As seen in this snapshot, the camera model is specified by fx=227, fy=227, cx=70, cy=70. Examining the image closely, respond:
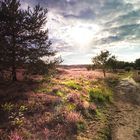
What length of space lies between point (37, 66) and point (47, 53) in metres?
2.45

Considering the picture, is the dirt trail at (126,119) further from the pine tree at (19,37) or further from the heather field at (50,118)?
the pine tree at (19,37)

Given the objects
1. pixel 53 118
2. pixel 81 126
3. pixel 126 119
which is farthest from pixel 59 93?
pixel 81 126

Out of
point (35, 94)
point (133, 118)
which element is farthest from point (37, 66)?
point (133, 118)

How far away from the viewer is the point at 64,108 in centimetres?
1360

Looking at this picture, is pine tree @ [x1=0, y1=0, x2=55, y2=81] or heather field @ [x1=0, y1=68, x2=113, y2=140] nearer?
heather field @ [x1=0, y1=68, x2=113, y2=140]

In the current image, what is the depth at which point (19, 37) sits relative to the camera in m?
23.8

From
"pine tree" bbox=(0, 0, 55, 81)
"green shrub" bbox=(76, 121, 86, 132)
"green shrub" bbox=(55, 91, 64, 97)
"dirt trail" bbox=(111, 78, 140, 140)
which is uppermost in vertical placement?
"pine tree" bbox=(0, 0, 55, 81)

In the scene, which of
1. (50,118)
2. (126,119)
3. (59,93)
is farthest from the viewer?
(59,93)

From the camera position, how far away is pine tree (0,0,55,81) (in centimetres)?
2216

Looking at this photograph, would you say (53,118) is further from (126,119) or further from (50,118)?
(126,119)

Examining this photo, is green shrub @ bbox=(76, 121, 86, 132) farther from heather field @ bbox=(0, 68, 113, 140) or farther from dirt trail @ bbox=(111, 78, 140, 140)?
dirt trail @ bbox=(111, 78, 140, 140)

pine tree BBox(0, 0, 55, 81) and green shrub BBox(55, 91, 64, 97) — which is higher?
pine tree BBox(0, 0, 55, 81)

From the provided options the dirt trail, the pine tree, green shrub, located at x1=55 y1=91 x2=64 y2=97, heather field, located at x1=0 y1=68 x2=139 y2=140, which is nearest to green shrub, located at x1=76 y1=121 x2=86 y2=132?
heather field, located at x1=0 y1=68 x2=139 y2=140

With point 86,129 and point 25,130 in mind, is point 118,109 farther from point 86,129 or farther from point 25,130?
point 25,130
